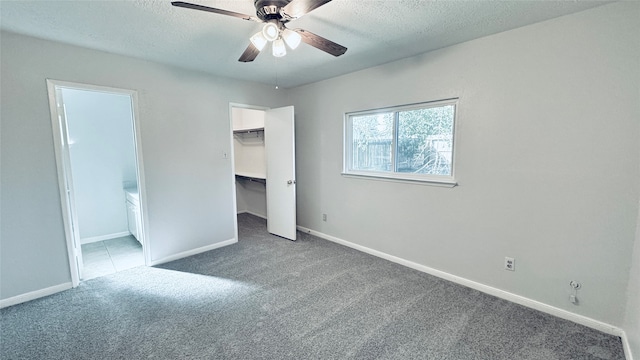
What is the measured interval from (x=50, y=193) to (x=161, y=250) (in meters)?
1.21

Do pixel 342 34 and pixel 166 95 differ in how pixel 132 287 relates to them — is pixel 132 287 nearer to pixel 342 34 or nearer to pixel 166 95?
pixel 166 95

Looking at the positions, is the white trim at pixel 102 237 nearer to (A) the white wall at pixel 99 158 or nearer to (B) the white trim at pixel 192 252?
(A) the white wall at pixel 99 158

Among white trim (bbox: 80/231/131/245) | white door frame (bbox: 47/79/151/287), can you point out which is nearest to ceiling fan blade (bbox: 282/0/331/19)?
white door frame (bbox: 47/79/151/287)

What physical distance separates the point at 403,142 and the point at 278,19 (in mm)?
2000

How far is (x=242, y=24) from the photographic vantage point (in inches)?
83.1

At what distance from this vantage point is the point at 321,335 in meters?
1.97

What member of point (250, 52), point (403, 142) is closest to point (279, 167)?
point (403, 142)

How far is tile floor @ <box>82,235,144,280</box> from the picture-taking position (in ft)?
10.1

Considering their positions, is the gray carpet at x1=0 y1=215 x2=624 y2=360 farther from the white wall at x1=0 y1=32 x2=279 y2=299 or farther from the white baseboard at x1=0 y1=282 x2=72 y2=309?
the white wall at x1=0 y1=32 x2=279 y2=299

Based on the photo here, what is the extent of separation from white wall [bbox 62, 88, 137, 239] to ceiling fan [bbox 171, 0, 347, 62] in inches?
117

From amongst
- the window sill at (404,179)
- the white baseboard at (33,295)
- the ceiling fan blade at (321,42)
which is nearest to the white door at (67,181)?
the white baseboard at (33,295)

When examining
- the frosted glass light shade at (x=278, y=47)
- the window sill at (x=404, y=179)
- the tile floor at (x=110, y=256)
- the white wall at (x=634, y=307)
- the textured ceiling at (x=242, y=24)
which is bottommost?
the tile floor at (x=110, y=256)

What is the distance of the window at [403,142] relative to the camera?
9.11 ft

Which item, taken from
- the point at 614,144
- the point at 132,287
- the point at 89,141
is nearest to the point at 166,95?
the point at 89,141
